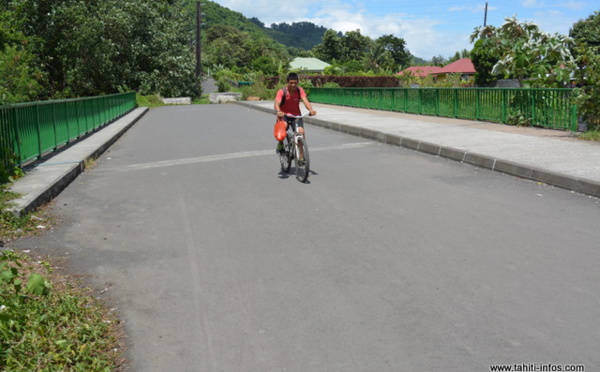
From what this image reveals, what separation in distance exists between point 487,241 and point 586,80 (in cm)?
958

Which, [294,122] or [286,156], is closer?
[294,122]

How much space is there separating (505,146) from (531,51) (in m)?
6.10

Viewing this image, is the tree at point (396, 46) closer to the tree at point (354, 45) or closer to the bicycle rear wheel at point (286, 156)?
the tree at point (354, 45)

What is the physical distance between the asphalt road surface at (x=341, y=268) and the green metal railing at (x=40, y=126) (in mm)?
1239

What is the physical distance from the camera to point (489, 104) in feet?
55.7

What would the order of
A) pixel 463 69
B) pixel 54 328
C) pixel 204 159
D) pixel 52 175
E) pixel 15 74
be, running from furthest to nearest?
pixel 463 69 < pixel 15 74 < pixel 204 159 < pixel 52 175 < pixel 54 328

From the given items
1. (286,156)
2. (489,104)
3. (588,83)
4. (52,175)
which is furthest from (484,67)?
(52,175)

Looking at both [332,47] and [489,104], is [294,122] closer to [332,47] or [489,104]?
[489,104]

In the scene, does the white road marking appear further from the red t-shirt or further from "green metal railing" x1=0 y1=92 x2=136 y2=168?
the red t-shirt

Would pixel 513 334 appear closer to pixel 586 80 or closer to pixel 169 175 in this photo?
pixel 169 175

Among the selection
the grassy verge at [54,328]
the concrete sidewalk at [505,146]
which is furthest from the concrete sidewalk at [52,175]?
the concrete sidewalk at [505,146]

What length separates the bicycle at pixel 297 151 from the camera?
8617mm

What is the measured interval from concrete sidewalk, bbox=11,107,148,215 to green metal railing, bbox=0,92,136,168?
0.28 meters

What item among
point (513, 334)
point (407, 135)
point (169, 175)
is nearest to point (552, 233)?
point (513, 334)
